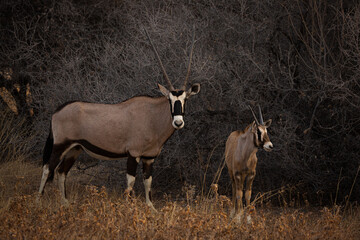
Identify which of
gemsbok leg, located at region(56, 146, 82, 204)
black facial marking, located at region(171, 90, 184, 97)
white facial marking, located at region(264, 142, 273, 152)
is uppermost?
black facial marking, located at region(171, 90, 184, 97)

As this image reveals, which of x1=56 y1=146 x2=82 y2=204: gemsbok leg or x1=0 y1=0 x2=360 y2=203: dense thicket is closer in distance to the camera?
x1=56 y1=146 x2=82 y2=204: gemsbok leg

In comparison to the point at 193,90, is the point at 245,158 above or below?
below

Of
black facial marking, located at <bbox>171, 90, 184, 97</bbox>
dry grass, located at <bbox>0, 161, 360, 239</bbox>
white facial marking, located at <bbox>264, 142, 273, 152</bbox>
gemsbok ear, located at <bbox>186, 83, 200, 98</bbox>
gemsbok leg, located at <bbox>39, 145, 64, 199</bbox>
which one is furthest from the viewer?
gemsbok leg, located at <bbox>39, 145, 64, 199</bbox>

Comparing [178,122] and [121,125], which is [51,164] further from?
[178,122]

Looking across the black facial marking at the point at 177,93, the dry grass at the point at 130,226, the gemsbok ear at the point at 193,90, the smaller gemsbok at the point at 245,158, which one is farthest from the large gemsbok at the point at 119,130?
the dry grass at the point at 130,226

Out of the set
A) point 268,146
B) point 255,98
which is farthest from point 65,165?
point 255,98

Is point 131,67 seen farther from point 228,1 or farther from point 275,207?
point 275,207

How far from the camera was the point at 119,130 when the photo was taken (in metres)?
5.84

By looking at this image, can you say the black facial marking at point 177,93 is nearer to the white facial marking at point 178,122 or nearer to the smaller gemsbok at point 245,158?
the white facial marking at point 178,122

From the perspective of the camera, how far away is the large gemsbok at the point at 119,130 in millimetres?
5762

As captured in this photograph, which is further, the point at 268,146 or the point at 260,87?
the point at 260,87

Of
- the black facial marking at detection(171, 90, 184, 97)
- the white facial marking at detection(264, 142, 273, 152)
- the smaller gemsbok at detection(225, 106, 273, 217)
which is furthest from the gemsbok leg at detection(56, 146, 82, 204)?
the white facial marking at detection(264, 142, 273, 152)

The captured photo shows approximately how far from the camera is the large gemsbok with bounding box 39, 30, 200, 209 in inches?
227

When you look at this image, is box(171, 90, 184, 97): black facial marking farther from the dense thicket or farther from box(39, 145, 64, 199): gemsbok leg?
box(39, 145, 64, 199): gemsbok leg
